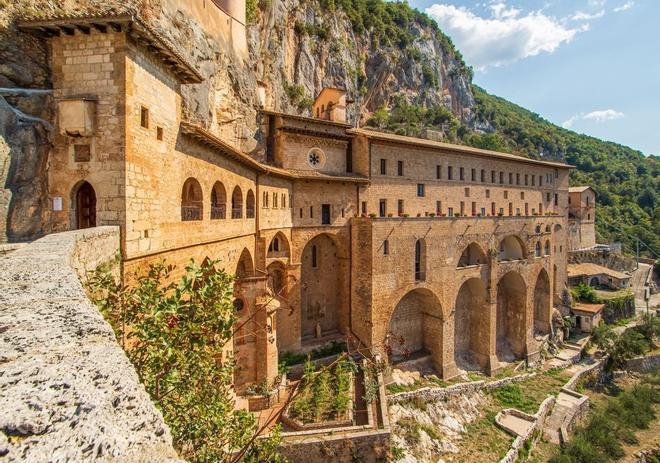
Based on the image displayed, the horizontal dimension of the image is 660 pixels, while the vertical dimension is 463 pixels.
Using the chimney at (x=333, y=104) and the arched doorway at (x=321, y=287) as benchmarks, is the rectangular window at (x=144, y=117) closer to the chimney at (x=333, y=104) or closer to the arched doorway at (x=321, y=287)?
the arched doorway at (x=321, y=287)

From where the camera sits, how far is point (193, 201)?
11.5m

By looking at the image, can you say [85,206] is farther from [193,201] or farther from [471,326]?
[471,326]

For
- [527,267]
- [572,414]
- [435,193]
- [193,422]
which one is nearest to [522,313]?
[527,267]

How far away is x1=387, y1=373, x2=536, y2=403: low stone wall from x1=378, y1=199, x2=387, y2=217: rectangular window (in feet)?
39.2

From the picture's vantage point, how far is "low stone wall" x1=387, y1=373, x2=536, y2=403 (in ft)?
65.1

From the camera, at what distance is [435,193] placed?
28.4m

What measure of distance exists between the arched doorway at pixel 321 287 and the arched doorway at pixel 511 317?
15.8 meters

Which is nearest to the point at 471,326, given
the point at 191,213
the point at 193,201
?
the point at 191,213

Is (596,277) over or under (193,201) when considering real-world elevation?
under

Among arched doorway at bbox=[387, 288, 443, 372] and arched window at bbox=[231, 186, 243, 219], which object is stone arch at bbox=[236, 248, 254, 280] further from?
arched doorway at bbox=[387, 288, 443, 372]

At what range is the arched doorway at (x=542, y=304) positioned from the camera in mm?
32156

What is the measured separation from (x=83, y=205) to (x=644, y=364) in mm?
47114

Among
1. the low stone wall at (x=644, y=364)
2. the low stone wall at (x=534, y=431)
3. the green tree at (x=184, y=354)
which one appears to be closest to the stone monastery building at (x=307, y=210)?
the green tree at (x=184, y=354)

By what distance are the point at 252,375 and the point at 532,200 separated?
3435 cm
